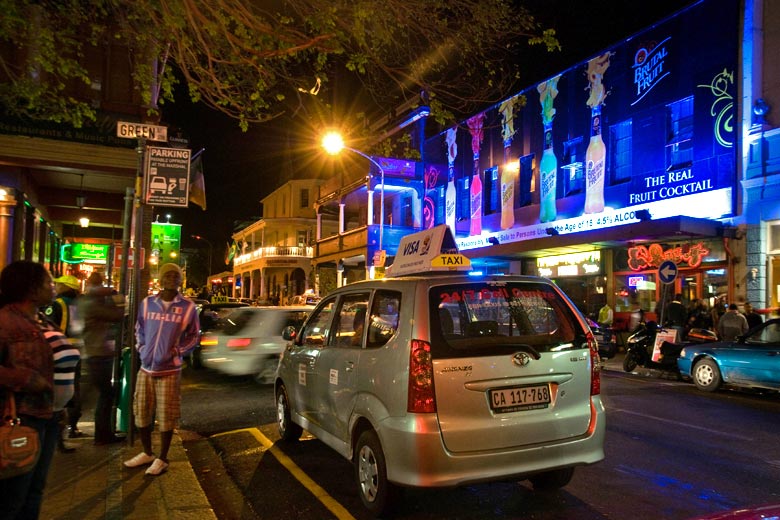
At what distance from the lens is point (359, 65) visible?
8039 millimetres

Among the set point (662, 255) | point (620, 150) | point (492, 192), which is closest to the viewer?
point (662, 255)

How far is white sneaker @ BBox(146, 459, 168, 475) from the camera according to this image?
4.99m

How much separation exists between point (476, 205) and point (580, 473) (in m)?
19.2

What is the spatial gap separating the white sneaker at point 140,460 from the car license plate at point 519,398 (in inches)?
128

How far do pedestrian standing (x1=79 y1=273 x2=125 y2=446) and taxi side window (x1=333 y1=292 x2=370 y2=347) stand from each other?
2.47 m

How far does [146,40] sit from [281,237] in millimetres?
44135

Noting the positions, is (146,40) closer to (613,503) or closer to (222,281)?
(613,503)

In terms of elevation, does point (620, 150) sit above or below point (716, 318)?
above

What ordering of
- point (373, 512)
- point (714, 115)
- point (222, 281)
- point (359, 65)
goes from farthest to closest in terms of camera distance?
point (222, 281) → point (714, 115) → point (359, 65) → point (373, 512)

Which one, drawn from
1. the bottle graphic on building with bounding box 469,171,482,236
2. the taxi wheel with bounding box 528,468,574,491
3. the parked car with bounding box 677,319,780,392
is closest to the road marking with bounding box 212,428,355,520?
the taxi wheel with bounding box 528,468,574,491

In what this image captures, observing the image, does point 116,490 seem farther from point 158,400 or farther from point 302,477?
point 302,477

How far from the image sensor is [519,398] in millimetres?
4102

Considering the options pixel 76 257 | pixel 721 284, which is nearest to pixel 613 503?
pixel 721 284

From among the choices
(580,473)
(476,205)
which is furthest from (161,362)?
(476,205)
